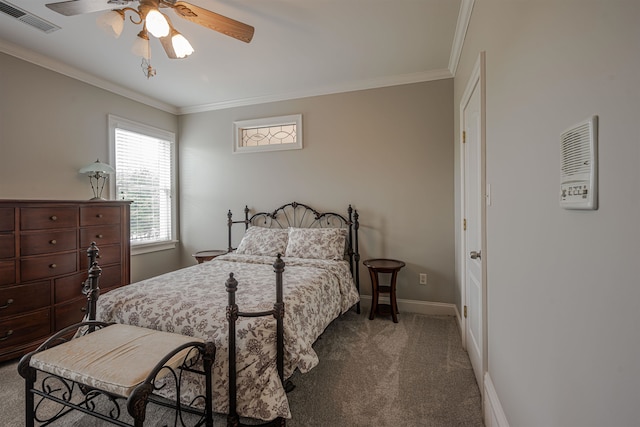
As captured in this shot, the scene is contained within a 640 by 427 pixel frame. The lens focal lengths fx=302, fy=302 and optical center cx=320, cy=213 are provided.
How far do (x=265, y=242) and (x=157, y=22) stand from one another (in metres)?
2.44

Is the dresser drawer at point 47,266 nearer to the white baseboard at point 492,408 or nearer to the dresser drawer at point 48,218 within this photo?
the dresser drawer at point 48,218

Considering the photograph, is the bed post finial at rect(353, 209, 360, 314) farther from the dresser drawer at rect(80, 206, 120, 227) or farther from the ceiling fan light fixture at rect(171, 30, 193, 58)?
the dresser drawer at rect(80, 206, 120, 227)

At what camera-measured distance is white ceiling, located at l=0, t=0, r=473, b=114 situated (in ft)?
7.79

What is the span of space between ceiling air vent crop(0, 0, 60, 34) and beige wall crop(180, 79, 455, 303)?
205 centimetres

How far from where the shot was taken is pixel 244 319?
5.81 ft

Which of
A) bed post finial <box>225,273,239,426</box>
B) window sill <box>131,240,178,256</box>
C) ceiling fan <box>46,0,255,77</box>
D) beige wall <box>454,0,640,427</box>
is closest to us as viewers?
beige wall <box>454,0,640,427</box>

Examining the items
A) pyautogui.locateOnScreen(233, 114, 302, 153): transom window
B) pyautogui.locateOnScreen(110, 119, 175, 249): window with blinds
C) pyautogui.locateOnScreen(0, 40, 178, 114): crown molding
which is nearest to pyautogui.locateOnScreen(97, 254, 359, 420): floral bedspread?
pyautogui.locateOnScreen(110, 119, 175, 249): window with blinds

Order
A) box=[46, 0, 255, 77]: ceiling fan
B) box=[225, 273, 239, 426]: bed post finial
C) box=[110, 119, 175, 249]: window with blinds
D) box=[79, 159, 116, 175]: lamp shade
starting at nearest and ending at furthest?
box=[225, 273, 239, 426]: bed post finial < box=[46, 0, 255, 77]: ceiling fan < box=[79, 159, 116, 175]: lamp shade < box=[110, 119, 175, 249]: window with blinds

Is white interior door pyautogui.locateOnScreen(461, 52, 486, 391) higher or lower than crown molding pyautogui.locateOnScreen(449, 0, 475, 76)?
lower

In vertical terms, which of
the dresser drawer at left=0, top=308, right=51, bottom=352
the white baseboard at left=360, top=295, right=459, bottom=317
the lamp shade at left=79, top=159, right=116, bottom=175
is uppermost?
the lamp shade at left=79, top=159, right=116, bottom=175

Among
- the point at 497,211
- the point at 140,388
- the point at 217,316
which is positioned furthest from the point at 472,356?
the point at 140,388

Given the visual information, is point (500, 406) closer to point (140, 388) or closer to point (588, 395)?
point (588, 395)

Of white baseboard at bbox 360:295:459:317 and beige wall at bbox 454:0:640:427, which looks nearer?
beige wall at bbox 454:0:640:427

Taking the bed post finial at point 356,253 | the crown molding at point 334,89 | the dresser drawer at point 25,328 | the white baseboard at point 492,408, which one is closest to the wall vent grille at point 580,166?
the white baseboard at point 492,408
